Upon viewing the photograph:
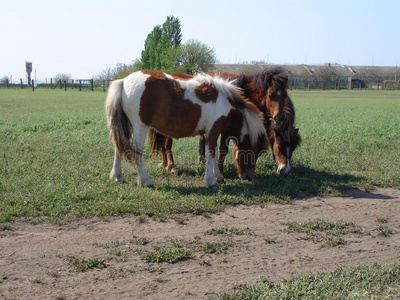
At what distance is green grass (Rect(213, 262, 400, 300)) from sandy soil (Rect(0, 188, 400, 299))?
0.54 ft

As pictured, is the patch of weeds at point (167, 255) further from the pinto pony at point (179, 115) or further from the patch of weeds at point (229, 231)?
the pinto pony at point (179, 115)

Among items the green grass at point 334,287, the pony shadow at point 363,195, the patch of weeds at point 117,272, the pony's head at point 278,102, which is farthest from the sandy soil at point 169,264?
the pony's head at point 278,102

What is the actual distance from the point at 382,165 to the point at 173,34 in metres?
54.0

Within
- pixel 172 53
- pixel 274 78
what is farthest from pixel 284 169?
pixel 172 53

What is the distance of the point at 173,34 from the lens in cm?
5881

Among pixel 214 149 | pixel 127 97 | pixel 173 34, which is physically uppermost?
pixel 173 34

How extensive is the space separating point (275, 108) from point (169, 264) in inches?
166

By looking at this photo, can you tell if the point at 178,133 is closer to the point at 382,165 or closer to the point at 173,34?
the point at 382,165

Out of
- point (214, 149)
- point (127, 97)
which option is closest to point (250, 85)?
point (214, 149)

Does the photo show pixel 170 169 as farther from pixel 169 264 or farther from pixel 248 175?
pixel 169 264

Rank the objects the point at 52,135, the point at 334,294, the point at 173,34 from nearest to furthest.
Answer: the point at 334,294 < the point at 52,135 < the point at 173,34

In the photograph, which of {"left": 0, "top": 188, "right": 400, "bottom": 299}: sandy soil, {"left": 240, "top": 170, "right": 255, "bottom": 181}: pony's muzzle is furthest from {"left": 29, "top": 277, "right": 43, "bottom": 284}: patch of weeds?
{"left": 240, "top": 170, "right": 255, "bottom": 181}: pony's muzzle

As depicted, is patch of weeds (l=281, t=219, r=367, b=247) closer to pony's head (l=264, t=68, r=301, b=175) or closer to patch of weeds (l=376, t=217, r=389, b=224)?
patch of weeds (l=376, t=217, r=389, b=224)

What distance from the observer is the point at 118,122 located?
615 cm
